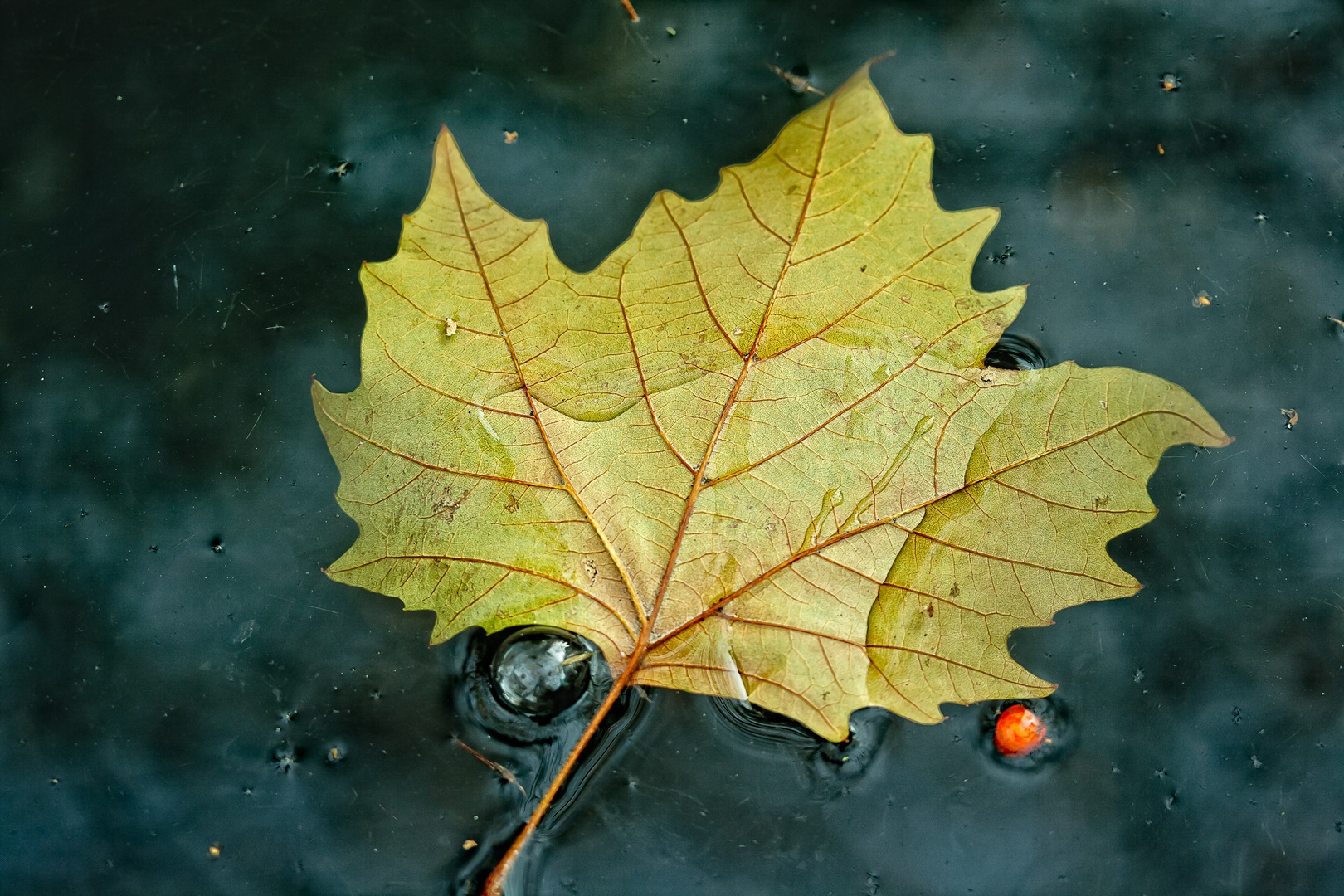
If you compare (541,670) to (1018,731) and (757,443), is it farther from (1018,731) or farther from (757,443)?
(1018,731)

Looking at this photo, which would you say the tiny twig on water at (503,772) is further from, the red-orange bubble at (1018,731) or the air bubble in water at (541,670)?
the red-orange bubble at (1018,731)

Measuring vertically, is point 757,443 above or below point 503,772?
above

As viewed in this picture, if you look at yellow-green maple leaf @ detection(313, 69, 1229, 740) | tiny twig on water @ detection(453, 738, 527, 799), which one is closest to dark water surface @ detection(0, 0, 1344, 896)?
tiny twig on water @ detection(453, 738, 527, 799)

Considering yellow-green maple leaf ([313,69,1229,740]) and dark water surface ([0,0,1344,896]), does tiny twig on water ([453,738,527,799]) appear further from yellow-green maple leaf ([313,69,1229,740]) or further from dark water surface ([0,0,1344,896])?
yellow-green maple leaf ([313,69,1229,740])

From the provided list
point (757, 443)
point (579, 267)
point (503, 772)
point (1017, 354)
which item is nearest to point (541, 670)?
point (503, 772)

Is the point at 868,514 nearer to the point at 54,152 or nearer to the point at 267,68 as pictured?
the point at 267,68

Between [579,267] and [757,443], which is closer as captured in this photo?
[757,443]
